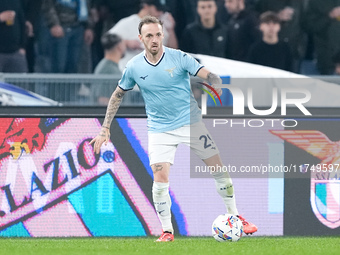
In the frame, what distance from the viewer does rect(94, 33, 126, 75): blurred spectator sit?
1226cm

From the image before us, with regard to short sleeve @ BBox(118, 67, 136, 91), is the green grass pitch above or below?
below

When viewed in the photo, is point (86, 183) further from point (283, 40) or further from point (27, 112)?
point (283, 40)

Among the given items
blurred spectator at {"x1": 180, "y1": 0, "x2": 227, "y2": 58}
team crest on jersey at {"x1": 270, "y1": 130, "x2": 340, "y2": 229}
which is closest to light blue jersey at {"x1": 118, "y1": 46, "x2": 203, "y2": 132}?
team crest on jersey at {"x1": 270, "y1": 130, "x2": 340, "y2": 229}

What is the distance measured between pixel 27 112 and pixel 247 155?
2.52 meters

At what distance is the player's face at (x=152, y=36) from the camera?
8500 millimetres

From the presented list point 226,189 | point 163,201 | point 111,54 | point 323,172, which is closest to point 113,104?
point 163,201

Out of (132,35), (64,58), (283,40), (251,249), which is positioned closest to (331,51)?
(283,40)

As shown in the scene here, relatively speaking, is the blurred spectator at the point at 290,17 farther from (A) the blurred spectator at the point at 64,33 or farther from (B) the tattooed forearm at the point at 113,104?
(B) the tattooed forearm at the point at 113,104

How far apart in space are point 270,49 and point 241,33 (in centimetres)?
54

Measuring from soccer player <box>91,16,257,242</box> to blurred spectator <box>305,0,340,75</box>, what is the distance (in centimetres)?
500

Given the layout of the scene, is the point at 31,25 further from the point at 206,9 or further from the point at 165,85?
the point at 165,85

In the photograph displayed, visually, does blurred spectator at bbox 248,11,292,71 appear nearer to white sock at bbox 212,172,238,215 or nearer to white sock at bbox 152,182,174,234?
white sock at bbox 212,172,238,215

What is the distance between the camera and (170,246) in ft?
27.2

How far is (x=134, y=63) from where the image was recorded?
8820 mm
